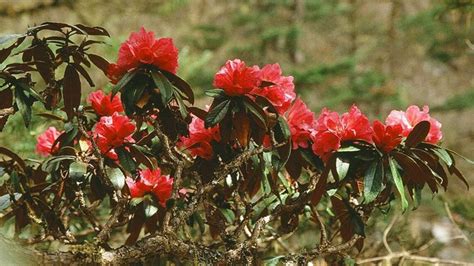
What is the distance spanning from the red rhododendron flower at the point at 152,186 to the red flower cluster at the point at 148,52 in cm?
36

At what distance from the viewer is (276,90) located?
1.45 meters

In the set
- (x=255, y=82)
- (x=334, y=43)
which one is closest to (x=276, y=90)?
(x=255, y=82)

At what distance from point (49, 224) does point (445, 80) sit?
35.1 feet

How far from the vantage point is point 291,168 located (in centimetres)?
157

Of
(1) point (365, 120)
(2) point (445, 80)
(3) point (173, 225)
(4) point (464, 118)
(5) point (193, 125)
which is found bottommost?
(3) point (173, 225)

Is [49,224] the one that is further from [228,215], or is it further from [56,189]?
[228,215]

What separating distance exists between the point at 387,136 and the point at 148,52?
536 millimetres

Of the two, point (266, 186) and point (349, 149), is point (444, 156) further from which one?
point (266, 186)

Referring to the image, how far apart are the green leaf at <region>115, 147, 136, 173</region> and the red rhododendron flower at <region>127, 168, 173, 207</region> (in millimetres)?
131

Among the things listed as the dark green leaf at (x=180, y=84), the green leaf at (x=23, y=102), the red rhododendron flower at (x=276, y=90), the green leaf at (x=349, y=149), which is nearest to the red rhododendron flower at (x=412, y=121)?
the green leaf at (x=349, y=149)

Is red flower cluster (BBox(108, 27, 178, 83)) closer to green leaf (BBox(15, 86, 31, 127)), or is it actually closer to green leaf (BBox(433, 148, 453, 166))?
green leaf (BBox(15, 86, 31, 127))

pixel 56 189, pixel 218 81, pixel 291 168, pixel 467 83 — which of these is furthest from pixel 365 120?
pixel 467 83

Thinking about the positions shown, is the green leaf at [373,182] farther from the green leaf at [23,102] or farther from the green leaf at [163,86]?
the green leaf at [23,102]

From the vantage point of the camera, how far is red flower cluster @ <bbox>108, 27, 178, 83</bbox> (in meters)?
1.34
